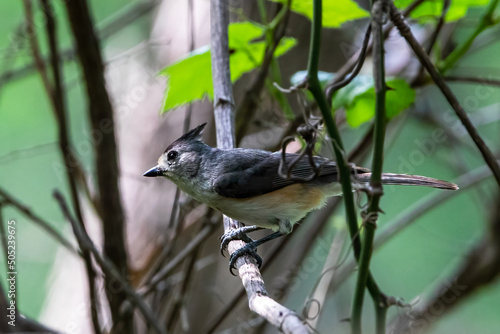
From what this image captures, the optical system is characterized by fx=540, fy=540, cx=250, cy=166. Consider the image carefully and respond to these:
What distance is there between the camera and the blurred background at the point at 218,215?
325 centimetres

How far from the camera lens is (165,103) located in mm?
2701

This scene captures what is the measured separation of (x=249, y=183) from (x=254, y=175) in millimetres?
65

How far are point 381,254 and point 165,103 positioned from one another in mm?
3598

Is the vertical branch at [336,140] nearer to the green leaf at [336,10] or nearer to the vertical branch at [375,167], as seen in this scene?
the vertical branch at [375,167]

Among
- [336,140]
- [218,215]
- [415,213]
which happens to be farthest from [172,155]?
[336,140]

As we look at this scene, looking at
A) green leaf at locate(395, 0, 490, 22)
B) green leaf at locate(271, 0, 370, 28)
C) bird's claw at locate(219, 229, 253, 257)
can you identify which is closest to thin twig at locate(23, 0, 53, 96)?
bird's claw at locate(219, 229, 253, 257)

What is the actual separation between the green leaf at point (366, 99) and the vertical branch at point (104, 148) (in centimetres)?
122

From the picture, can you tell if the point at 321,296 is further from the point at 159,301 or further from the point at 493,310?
the point at 493,310

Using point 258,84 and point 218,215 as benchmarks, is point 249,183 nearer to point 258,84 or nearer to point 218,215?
point 258,84

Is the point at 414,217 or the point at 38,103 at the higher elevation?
the point at 38,103

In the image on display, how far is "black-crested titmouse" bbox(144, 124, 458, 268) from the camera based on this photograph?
2775 millimetres

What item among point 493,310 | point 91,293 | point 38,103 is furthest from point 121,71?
point 493,310

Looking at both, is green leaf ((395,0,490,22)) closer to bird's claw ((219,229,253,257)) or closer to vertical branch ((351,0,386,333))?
vertical branch ((351,0,386,333))

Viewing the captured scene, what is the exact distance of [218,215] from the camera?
354cm
